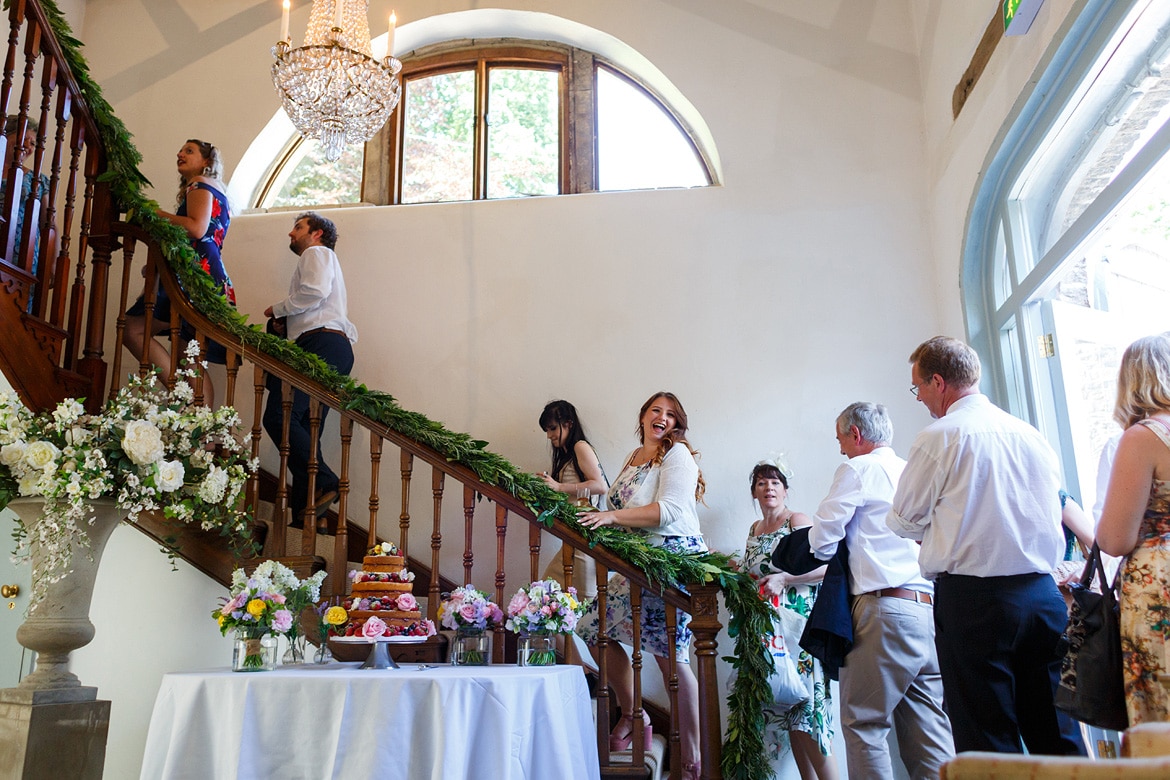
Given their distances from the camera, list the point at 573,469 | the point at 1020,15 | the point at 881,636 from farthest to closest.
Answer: the point at 573,469
the point at 1020,15
the point at 881,636

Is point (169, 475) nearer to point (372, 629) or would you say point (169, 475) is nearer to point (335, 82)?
point (372, 629)

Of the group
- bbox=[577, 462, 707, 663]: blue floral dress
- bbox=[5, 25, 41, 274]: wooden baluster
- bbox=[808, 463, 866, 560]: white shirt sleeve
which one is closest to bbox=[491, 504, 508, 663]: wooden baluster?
bbox=[577, 462, 707, 663]: blue floral dress

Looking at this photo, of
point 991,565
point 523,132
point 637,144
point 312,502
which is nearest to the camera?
point 991,565

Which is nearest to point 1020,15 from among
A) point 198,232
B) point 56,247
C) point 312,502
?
point 312,502

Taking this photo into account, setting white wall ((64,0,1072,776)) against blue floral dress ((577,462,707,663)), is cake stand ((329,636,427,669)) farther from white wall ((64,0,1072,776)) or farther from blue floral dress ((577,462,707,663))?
white wall ((64,0,1072,776))

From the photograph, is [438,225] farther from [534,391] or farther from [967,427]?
[967,427]

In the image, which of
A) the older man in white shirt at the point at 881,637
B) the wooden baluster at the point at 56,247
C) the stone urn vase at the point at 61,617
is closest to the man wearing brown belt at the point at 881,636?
the older man in white shirt at the point at 881,637

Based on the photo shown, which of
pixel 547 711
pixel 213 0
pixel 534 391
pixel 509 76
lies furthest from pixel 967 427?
pixel 213 0

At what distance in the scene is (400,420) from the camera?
3705 mm

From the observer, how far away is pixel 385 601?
280cm

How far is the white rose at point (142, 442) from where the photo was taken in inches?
111

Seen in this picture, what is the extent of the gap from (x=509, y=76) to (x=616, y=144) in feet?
2.87

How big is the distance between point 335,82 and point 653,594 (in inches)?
92.7

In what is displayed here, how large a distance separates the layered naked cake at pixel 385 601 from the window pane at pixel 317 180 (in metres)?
3.41
